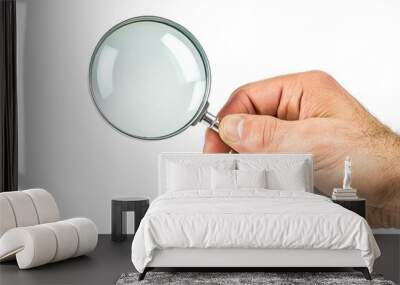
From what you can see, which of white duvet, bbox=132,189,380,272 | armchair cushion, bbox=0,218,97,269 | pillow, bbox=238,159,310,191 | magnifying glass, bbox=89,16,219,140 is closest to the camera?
white duvet, bbox=132,189,380,272

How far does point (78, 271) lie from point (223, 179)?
161cm

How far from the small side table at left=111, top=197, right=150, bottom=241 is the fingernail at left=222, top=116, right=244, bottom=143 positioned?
1.00 meters

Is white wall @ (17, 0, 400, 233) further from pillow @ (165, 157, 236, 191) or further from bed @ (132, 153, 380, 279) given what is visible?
bed @ (132, 153, 380, 279)

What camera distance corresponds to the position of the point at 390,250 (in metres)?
5.79

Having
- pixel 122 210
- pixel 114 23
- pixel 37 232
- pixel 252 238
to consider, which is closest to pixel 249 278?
pixel 252 238

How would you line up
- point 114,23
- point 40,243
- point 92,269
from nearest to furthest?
point 40,243 < point 92,269 < point 114,23

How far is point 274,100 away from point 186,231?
8.06 ft

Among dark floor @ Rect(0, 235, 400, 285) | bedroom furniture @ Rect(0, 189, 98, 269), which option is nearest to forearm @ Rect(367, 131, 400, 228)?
dark floor @ Rect(0, 235, 400, 285)

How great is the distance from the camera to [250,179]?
5.80 m

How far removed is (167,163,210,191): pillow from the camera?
19.3ft

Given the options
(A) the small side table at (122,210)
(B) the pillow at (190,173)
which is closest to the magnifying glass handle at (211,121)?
(B) the pillow at (190,173)

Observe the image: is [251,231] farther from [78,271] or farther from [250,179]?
[250,179]

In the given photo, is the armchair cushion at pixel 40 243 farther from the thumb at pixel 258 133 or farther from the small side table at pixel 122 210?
the thumb at pixel 258 133

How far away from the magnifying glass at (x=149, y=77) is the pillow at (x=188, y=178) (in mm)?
393
